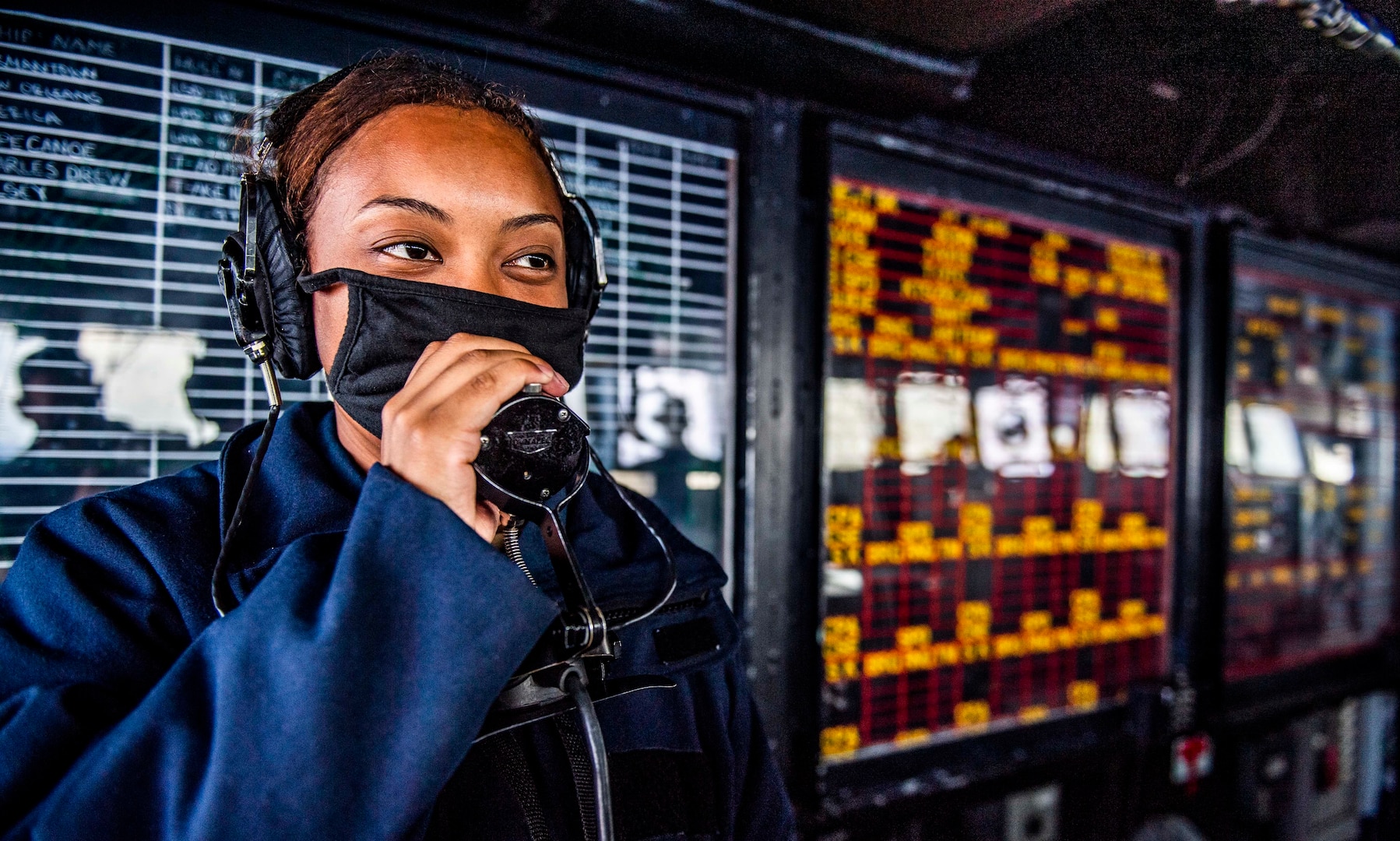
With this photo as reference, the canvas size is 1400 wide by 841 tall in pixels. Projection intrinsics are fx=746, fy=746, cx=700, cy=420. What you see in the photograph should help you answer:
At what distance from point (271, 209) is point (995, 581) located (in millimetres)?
1704

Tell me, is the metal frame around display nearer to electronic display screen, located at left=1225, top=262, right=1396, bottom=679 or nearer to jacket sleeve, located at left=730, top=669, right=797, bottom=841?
jacket sleeve, located at left=730, top=669, right=797, bottom=841

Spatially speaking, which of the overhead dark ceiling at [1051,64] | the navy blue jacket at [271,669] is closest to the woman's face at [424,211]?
the navy blue jacket at [271,669]

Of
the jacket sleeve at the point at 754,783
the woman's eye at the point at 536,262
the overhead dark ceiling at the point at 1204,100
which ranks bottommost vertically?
the jacket sleeve at the point at 754,783

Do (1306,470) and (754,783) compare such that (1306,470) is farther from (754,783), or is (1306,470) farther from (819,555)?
(754,783)

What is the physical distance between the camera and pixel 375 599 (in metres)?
0.64

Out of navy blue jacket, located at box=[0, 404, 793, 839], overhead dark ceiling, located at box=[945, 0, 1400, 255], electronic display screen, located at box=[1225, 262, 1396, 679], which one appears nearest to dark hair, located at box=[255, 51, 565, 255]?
navy blue jacket, located at box=[0, 404, 793, 839]

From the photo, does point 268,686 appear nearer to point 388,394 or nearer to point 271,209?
point 388,394

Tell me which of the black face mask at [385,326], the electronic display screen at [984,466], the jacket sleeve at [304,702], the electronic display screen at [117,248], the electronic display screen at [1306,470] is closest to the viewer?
the jacket sleeve at [304,702]

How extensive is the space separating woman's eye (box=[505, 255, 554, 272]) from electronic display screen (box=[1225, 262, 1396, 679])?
2155 millimetres

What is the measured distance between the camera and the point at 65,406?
3.50 ft

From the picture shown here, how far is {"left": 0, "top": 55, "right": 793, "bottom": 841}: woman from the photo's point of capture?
60 centimetres

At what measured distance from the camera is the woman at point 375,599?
23.6 inches

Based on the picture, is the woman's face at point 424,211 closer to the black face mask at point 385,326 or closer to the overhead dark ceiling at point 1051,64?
the black face mask at point 385,326

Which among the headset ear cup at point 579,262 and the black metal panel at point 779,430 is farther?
the black metal panel at point 779,430
